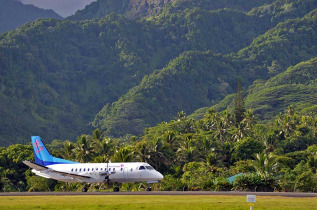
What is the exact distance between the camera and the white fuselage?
74.9 metres

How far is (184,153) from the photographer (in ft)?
454

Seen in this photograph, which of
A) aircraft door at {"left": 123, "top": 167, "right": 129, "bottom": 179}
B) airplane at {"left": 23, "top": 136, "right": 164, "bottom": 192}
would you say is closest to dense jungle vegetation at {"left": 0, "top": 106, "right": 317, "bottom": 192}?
airplane at {"left": 23, "top": 136, "right": 164, "bottom": 192}

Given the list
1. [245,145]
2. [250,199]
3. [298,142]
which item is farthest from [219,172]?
[250,199]

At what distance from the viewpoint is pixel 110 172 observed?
76.4 metres

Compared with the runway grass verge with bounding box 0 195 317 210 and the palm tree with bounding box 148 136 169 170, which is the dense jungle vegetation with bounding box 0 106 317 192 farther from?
the runway grass verge with bounding box 0 195 317 210

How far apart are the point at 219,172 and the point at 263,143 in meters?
46.9

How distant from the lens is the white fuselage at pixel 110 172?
74.9m

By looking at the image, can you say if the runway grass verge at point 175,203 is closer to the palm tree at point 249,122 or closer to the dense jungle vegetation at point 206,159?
the dense jungle vegetation at point 206,159

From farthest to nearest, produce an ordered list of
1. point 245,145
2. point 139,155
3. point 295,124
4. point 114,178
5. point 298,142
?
1. point 295,124
2. point 298,142
3. point 245,145
4. point 139,155
5. point 114,178

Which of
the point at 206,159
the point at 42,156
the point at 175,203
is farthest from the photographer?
the point at 206,159

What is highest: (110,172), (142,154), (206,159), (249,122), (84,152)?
(249,122)

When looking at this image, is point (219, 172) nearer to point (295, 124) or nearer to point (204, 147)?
point (204, 147)

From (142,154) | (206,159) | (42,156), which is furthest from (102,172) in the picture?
(206,159)

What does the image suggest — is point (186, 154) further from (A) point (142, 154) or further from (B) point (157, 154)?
(A) point (142, 154)
